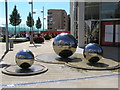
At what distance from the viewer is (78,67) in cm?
1013

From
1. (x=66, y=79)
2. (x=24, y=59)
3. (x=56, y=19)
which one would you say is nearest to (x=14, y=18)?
(x=24, y=59)

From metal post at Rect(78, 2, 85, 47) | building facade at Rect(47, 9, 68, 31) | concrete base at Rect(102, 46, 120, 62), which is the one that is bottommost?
concrete base at Rect(102, 46, 120, 62)

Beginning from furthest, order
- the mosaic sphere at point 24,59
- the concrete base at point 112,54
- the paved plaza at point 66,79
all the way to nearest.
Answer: the concrete base at point 112,54 < the mosaic sphere at point 24,59 < the paved plaza at point 66,79

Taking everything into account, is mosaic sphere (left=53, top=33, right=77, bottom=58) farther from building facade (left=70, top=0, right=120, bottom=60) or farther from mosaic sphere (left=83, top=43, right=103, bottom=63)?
building facade (left=70, top=0, right=120, bottom=60)

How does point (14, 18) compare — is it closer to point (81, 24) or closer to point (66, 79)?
point (81, 24)

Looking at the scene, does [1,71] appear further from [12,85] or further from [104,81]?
[104,81]

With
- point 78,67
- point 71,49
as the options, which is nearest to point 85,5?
point 71,49

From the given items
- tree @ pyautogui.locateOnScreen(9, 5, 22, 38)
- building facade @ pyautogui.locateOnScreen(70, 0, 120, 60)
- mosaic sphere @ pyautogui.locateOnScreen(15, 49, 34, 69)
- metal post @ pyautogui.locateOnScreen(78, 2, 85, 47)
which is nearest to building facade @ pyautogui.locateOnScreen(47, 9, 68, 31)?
tree @ pyautogui.locateOnScreen(9, 5, 22, 38)

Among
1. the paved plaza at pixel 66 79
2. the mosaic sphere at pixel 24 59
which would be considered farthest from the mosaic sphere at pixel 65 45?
the mosaic sphere at pixel 24 59

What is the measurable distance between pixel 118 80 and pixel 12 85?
174 inches

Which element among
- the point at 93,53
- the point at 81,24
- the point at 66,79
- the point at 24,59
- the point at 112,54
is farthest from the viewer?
the point at 81,24

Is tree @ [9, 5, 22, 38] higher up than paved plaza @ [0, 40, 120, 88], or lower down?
higher up

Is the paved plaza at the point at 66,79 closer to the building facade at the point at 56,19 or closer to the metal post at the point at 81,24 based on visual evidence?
the metal post at the point at 81,24

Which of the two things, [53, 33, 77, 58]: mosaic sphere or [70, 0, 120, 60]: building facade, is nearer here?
[53, 33, 77, 58]: mosaic sphere
